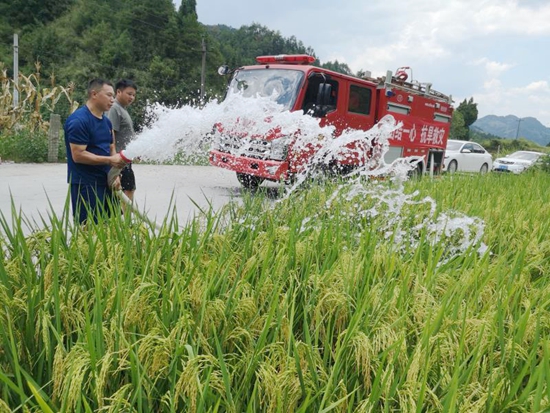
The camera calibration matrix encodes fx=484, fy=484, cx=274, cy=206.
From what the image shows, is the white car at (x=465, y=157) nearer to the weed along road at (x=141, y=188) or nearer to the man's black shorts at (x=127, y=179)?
the weed along road at (x=141, y=188)

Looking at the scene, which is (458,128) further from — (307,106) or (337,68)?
(307,106)

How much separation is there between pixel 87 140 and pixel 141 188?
562cm

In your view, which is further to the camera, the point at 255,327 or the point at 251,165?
the point at 251,165

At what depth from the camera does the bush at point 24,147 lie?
39.2 ft

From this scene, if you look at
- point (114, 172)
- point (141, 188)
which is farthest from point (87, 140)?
point (141, 188)

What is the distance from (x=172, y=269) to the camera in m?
2.22

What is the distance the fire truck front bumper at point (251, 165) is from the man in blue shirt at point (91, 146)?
3171 millimetres

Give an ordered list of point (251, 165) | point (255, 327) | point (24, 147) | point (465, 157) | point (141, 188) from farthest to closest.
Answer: point (465, 157), point (24, 147), point (141, 188), point (251, 165), point (255, 327)

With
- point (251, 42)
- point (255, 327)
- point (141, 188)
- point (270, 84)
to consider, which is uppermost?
point (251, 42)

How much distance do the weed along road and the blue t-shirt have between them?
158 centimetres

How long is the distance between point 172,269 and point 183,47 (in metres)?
50.4

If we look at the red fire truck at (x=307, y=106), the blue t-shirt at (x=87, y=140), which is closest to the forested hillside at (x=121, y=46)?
the red fire truck at (x=307, y=106)

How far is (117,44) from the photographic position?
47.7m

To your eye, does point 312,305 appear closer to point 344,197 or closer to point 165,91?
point 344,197
